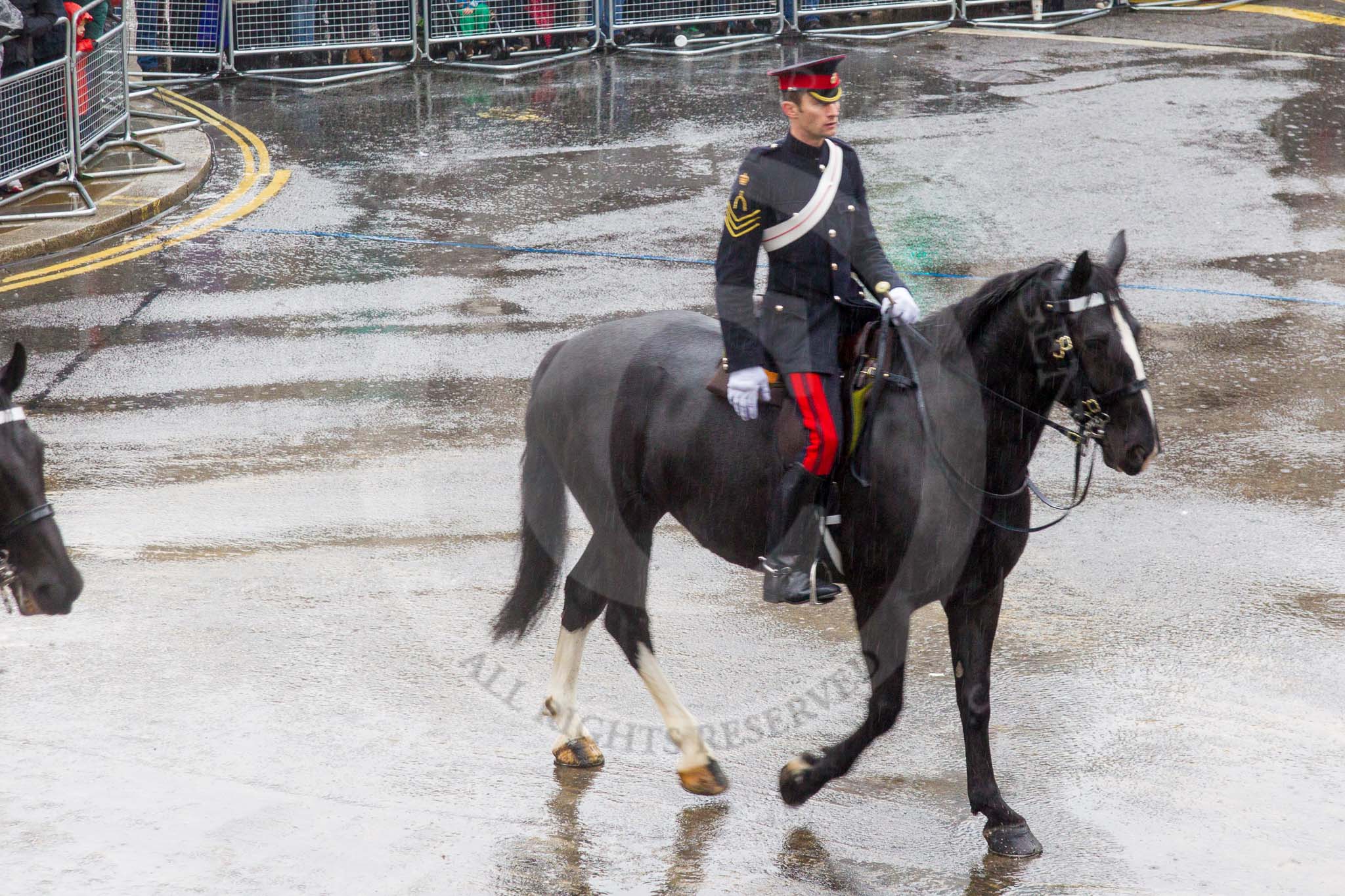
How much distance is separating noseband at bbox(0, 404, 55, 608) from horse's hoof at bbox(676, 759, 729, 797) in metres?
2.43

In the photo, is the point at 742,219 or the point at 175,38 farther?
the point at 175,38

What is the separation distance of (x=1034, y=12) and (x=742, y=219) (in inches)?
663

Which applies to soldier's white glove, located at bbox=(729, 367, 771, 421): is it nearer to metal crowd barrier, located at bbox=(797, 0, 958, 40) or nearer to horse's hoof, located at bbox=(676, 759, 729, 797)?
horse's hoof, located at bbox=(676, 759, 729, 797)

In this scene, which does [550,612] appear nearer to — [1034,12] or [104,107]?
[104,107]

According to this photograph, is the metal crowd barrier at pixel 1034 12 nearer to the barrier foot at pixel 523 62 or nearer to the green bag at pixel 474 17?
the barrier foot at pixel 523 62

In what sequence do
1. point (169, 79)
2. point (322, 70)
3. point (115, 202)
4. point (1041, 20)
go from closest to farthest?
point (115, 202)
point (169, 79)
point (322, 70)
point (1041, 20)

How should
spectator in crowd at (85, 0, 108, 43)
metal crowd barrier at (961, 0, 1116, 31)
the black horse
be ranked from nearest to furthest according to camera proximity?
the black horse
spectator in crowd at (85, 0, 108, 43)
metal crowd barrier at (961, 0, 1116, 31)

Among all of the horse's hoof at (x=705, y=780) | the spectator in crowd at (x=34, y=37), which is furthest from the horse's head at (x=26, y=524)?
the spectator in crowd at (x=34, y=37)

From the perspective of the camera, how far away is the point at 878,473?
523 centimetres

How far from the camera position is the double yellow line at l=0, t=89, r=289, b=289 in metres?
12.2

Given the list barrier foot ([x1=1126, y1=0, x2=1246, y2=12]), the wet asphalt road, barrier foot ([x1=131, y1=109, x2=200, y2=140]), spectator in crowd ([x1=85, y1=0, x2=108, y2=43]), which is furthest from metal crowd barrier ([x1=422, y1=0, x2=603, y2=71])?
barrier foot ([x1=1126, y1=0, x2=1246, y2=12])

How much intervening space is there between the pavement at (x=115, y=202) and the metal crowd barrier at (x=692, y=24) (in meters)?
6.15

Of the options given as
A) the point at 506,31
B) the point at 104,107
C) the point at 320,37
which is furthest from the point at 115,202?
the point at 506,31

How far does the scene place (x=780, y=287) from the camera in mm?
5480
